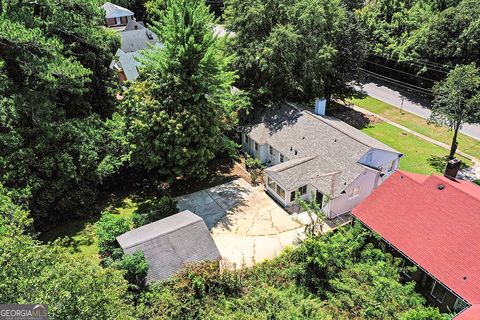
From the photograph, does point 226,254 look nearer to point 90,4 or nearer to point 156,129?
point 156,129

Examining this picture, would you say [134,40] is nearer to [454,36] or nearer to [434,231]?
[454,36]

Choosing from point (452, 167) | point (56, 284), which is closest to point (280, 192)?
point (452, 167)

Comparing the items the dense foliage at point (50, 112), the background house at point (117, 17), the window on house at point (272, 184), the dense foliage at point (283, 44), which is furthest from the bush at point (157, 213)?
the background house at point (117, 17)

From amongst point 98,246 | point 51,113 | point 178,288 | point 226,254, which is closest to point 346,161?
point 226,254

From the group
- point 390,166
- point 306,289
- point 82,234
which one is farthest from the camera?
point 390,166

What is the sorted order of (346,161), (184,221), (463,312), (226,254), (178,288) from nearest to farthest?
(463,312)
(178,288)
(184,221)
(226,254)
(346,161)

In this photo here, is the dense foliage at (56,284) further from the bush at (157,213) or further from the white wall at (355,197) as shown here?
the white wall at (355,197)

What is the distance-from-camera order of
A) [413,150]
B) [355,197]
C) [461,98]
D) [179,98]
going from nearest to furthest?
[179,98], [355,197], [461,98], [413,150]
